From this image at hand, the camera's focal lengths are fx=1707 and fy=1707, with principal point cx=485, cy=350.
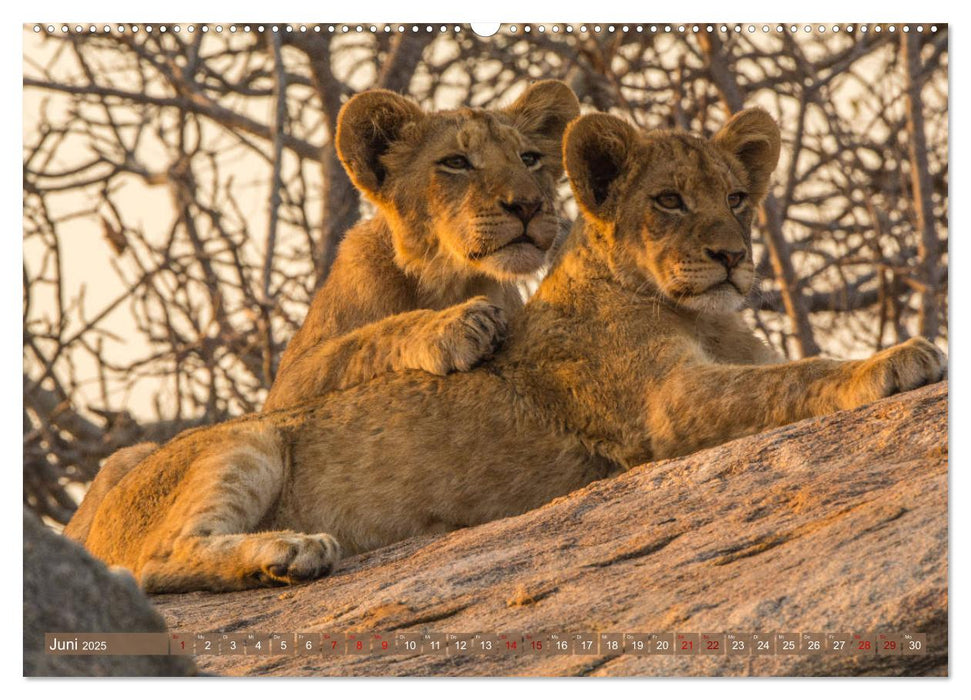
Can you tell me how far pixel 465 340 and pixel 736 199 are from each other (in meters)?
0.94

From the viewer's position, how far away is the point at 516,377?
5.21m

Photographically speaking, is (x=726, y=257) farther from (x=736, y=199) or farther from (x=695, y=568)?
(x=695, y=568)

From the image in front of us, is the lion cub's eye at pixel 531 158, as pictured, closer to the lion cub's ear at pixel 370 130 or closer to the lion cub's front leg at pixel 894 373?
the lion cub's ear at pixel 370 130

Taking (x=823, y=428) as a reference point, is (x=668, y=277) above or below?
above

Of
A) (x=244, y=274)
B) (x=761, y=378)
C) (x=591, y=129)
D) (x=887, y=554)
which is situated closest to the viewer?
(x=887, y=554)

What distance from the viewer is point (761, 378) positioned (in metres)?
4.79

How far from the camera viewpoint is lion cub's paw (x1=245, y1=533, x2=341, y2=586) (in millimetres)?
4637

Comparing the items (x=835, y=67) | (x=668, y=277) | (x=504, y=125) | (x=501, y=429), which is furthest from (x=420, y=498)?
(x=835, y=67)

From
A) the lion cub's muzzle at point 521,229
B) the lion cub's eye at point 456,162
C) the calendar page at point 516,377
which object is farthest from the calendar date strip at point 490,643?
the lion cub's eye at point 456,162

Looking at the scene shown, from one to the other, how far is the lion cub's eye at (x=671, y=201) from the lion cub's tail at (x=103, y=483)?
2.21 meters

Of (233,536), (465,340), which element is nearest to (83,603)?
(233,536)

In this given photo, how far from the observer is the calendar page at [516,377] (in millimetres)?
3727

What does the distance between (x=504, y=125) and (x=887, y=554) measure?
2.72m

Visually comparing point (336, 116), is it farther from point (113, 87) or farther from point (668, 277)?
point (668, 277)
